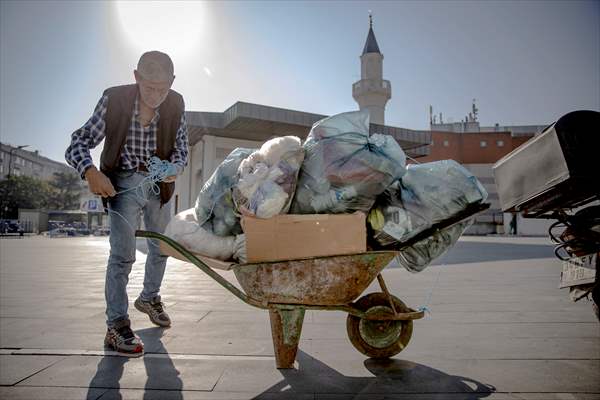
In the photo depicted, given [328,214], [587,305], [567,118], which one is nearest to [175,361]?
[328,214]

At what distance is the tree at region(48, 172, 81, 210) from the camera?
55.0m

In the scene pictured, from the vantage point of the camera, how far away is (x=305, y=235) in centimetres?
183

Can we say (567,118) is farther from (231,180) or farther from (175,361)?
(175,361)

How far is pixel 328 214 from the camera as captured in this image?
71.9 inches

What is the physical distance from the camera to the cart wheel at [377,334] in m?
2.34

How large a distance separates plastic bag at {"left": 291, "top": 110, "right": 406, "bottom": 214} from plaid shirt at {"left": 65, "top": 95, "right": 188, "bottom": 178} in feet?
3.88

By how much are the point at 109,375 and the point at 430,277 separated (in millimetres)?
5498

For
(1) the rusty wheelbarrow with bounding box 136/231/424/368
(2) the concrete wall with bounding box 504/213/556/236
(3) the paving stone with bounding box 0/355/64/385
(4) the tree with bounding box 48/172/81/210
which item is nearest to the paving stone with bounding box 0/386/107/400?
(3) the paving stone with bounding box 0/355/64/385

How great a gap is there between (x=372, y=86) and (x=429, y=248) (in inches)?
1404

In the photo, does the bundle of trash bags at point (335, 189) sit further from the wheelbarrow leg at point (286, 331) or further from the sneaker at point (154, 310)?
the sneaker at point (154, 310)

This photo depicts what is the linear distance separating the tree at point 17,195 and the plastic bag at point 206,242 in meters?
55.2

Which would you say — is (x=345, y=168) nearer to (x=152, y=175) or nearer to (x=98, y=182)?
(x=152, y=175)

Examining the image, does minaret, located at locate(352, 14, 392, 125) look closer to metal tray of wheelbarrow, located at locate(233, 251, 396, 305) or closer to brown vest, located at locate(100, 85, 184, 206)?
brown vest, located at locate(100, 85, 184, 206)

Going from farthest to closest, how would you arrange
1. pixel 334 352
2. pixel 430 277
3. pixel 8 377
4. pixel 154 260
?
1. pixel 430 277
2. pixel 154 260
3. pixel 334 352
4. pixel 8 377
